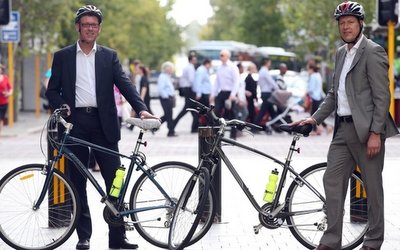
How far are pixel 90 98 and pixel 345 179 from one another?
203 cm

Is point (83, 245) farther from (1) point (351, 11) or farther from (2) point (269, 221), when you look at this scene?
(1) point (351, 11)

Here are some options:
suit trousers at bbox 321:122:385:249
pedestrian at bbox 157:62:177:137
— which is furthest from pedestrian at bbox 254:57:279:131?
suit trousers at bbox 321:122:385:249

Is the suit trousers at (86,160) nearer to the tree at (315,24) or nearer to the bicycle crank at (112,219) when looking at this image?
the bicycle crank at (112,219)

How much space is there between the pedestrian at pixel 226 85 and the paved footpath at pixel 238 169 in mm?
778

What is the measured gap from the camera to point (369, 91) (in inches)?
327

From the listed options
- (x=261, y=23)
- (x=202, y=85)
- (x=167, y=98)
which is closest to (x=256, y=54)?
(x=261, y=23)

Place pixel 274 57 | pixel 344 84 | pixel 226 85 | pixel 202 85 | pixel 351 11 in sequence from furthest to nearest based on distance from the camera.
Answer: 1. pixel 274 57
2. pixel 202 85
3. pixel 226 85
4. pixel 344 84
5. pixel 351 11

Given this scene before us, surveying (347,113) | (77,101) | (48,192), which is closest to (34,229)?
(48,192)

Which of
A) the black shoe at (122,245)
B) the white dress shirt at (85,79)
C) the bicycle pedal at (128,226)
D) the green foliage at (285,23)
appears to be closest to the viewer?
the bicycle pedal at (128,226)

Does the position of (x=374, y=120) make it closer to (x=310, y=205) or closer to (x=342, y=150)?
(x=342, y=150)

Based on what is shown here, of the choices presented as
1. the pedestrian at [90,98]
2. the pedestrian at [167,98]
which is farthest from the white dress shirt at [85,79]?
the pedestrian at [167,98]

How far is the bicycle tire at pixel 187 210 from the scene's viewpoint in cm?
864

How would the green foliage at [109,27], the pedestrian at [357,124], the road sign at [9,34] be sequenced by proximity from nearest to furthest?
the pedestrian at [357,124] < the road sign at [9,34] < the green foliage at [109,27]

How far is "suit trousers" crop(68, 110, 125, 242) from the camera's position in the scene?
29.7 feet
